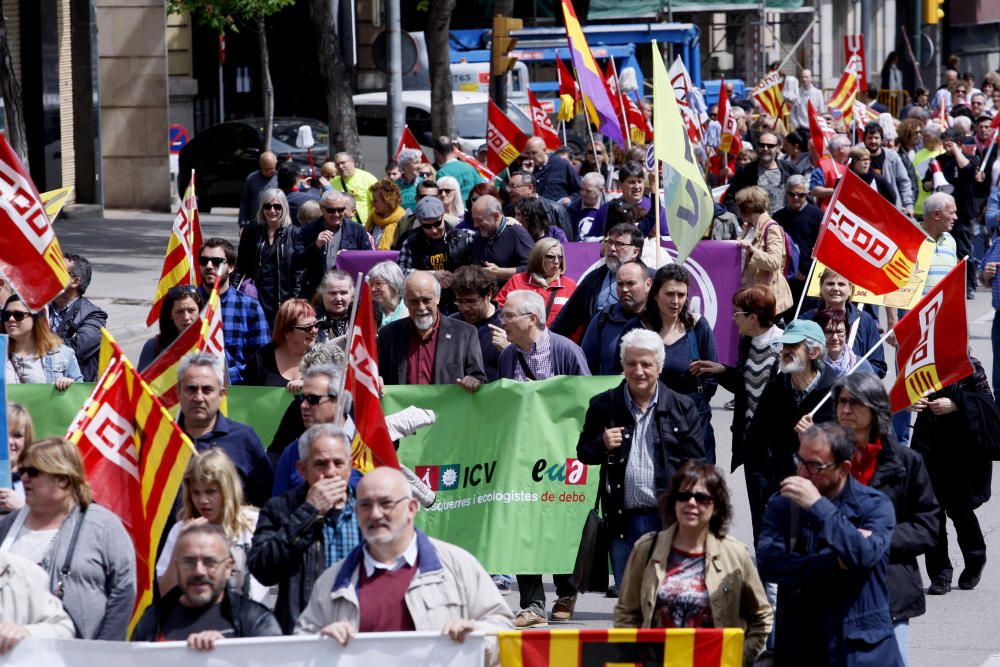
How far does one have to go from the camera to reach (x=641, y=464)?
8.00 m

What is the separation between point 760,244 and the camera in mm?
13547

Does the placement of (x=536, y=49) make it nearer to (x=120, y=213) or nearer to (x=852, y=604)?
(x=120, y=213)

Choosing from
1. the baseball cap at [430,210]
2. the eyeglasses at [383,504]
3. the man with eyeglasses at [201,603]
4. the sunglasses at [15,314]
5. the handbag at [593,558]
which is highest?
the baseball cap at [430,210]

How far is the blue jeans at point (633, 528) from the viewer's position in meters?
8.05

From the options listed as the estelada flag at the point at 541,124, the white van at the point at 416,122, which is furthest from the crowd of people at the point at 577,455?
the white van at the point at 416,122

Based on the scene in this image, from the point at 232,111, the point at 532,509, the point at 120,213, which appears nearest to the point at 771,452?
the point at 532,509

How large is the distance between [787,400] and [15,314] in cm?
399

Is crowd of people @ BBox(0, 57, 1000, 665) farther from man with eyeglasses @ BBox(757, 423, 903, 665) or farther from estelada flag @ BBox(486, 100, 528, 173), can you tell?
estelada flag @ BBox(486, 100, 528, 173)

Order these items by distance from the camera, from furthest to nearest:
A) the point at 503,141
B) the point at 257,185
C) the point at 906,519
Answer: the point at 503,141, the point at 257,185, the point at 906,519

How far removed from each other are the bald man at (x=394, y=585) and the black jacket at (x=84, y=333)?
497 centimetres

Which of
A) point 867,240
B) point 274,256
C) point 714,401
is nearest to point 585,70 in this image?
point 714,401

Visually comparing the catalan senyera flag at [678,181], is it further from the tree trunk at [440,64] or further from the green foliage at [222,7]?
the green foliage at [222,7]

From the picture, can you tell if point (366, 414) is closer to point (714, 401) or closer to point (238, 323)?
point (238, 323)

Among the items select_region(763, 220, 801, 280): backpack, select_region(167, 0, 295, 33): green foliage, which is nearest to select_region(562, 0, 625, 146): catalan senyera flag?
select_region(763, 220, 801, 280): backpack
